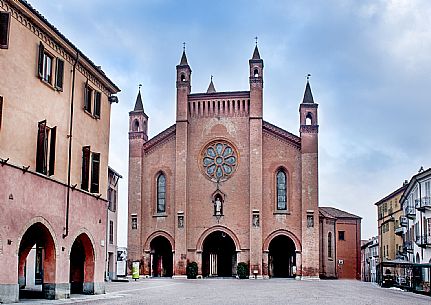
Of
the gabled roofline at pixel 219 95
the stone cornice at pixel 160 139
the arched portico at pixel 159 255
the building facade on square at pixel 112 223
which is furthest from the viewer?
the stone cornice at pixel 160 139

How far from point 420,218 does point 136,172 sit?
83.3 ft

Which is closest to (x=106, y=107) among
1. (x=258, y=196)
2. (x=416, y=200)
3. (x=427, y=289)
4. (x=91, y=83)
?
(x=91, y=83)

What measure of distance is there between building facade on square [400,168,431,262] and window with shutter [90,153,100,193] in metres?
29.0

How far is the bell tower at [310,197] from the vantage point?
5484 cm

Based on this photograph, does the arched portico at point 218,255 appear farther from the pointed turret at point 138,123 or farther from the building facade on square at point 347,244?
the building facade on square at point 347,244

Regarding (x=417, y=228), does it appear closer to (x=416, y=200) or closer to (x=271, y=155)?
(x=416, y=200)

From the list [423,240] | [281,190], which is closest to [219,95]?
[281,190]

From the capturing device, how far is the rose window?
5788 cm

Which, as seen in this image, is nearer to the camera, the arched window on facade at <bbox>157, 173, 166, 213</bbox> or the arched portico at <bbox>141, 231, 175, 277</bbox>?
the arched portico at <bbox>141, 231, 175, 277</bbox>

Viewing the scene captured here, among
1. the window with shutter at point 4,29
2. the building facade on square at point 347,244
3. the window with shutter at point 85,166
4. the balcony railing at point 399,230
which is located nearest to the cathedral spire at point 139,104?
the building facade on square at point 347,244

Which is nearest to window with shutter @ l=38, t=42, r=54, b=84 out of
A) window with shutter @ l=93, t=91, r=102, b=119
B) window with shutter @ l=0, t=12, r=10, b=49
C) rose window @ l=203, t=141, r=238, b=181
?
window with shutter @ l=0, t=12, r=10, b=49

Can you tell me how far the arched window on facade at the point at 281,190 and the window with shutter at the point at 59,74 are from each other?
34088 millimetres

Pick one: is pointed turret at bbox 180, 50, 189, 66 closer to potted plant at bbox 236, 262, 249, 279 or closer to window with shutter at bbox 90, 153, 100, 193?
potted plant at bbox 236, 262, 249, 279

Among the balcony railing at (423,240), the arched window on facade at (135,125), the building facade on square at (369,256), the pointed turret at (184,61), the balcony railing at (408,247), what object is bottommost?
the building facade on square at (369,256)
